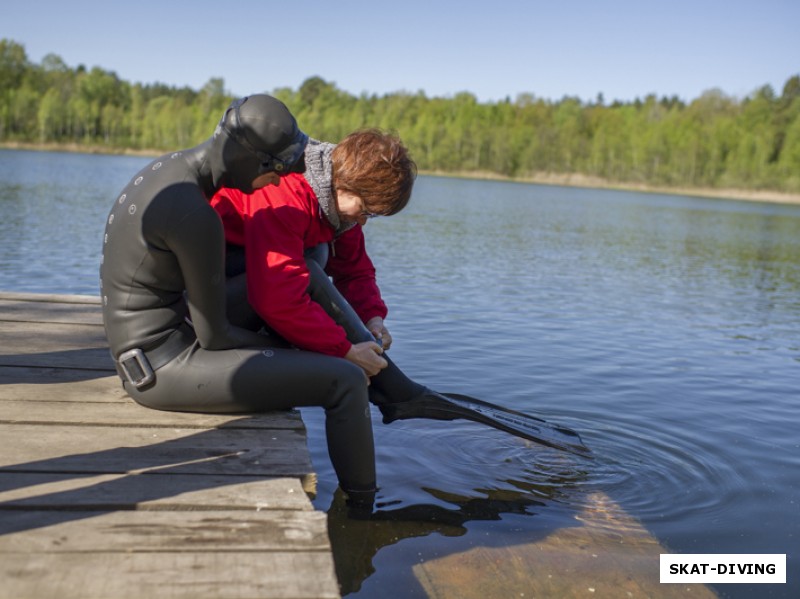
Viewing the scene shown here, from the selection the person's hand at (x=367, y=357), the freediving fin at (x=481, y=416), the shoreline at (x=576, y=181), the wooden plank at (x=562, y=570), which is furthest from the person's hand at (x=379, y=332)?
the shoreline at (x=576, y=181)

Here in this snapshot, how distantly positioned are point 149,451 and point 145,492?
0.44 m

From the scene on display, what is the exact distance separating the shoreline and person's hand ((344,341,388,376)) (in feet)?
310

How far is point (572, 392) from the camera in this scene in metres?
7.96

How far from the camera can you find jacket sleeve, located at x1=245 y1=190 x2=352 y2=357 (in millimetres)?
3635

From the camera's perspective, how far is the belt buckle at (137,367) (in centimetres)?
353

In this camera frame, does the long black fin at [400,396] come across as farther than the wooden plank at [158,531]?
Yes

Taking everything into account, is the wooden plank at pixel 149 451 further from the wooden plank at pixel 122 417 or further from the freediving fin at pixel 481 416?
the freediving fin at pixel 481 416

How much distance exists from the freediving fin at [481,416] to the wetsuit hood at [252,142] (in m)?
1.51

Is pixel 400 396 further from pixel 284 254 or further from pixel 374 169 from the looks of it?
pixel 374 169

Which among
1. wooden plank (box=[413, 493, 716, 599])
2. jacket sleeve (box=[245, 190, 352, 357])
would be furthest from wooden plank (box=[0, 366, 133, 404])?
wooden plank (box=[413, 493, 716, 599])

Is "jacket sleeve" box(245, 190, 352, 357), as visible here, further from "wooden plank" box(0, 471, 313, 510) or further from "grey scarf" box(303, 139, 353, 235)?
"wooden plank" box(0, 471, 313, 510)

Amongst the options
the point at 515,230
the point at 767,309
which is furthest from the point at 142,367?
the point at 515,230

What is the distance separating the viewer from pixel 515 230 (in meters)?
28.8

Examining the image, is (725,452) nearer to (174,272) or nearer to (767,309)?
(174,272)
